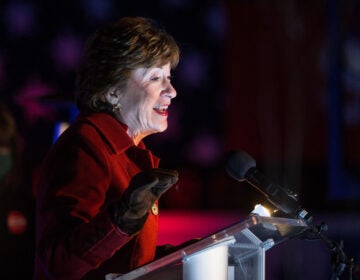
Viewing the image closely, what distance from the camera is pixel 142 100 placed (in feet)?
6.34

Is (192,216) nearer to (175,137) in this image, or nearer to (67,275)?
(175,137)

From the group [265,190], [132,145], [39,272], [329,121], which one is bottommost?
[39,272]

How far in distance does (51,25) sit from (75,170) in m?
3.48

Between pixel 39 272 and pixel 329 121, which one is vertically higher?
pixel 329 121

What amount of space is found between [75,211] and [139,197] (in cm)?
20

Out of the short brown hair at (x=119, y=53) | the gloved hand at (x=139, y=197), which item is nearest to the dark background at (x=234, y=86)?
the short brown hair at (x=119, y=53)

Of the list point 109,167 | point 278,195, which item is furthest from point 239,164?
point 109,167

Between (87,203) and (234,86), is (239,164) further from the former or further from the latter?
(234,86)

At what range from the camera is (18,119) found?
4754 millimetres

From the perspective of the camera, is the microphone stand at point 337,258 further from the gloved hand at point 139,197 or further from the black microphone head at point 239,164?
the gloved hand at point 139,197

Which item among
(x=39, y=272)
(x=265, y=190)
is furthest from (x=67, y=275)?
(x=265, y=190)

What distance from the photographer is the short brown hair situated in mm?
1895

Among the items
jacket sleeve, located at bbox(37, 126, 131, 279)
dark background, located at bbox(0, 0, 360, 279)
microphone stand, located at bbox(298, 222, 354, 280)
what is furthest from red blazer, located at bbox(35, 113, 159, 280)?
dark background, located at bbox(0, 0, 360, 279)

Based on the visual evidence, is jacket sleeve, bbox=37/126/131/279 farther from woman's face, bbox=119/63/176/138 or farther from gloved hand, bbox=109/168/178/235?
woman's face, bbox=119/63/176/138
